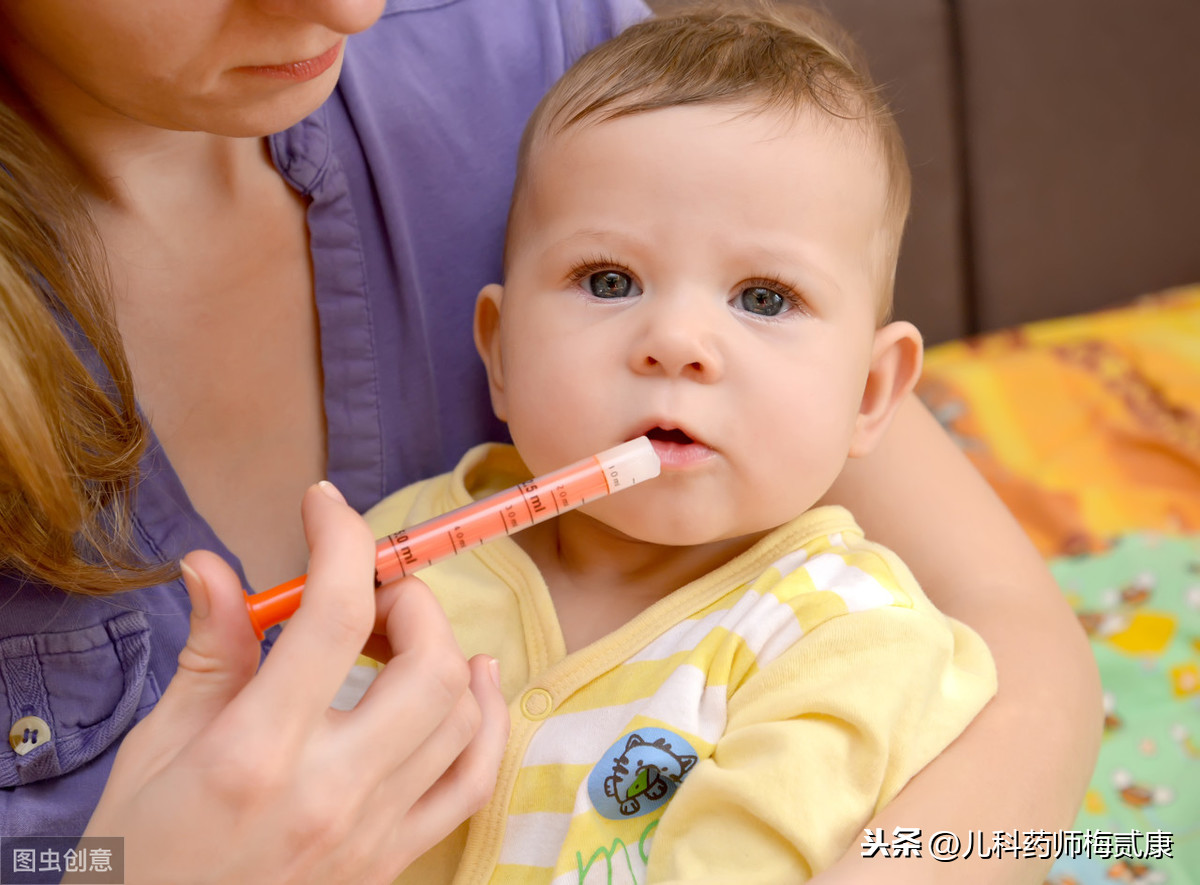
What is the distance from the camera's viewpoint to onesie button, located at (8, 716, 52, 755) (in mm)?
930

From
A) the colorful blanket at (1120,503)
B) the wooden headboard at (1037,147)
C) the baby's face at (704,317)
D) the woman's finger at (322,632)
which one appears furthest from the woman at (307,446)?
the wooden headboard at (1037,147)

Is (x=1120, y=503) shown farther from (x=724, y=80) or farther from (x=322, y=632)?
(x=322, y=632)

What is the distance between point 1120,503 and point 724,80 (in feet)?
4.04

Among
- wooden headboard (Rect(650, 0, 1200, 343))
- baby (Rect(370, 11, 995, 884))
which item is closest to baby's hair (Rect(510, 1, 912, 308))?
baby (Rect(370, 11, 995, 884))

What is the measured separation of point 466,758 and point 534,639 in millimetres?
228

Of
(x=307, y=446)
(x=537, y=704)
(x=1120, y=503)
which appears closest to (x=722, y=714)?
(x=537, y=704)

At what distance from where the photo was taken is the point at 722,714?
0.86 metres

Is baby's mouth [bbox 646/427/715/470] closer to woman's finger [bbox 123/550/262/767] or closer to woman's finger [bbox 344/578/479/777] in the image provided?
woman's finger [bbox 344/578/479/777]

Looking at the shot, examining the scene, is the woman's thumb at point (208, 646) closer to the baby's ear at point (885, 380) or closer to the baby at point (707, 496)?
the baby at point (707, 496)

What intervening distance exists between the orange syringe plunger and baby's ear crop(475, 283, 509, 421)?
0.26 meters

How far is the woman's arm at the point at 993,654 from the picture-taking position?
833 millimetres

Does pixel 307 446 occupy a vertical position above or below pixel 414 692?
below

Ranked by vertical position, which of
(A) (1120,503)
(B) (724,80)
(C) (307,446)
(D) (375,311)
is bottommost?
(A) (1120,503)

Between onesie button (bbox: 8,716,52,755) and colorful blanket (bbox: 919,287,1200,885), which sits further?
colorful blanket (bbox: 919,287,1200,885)
